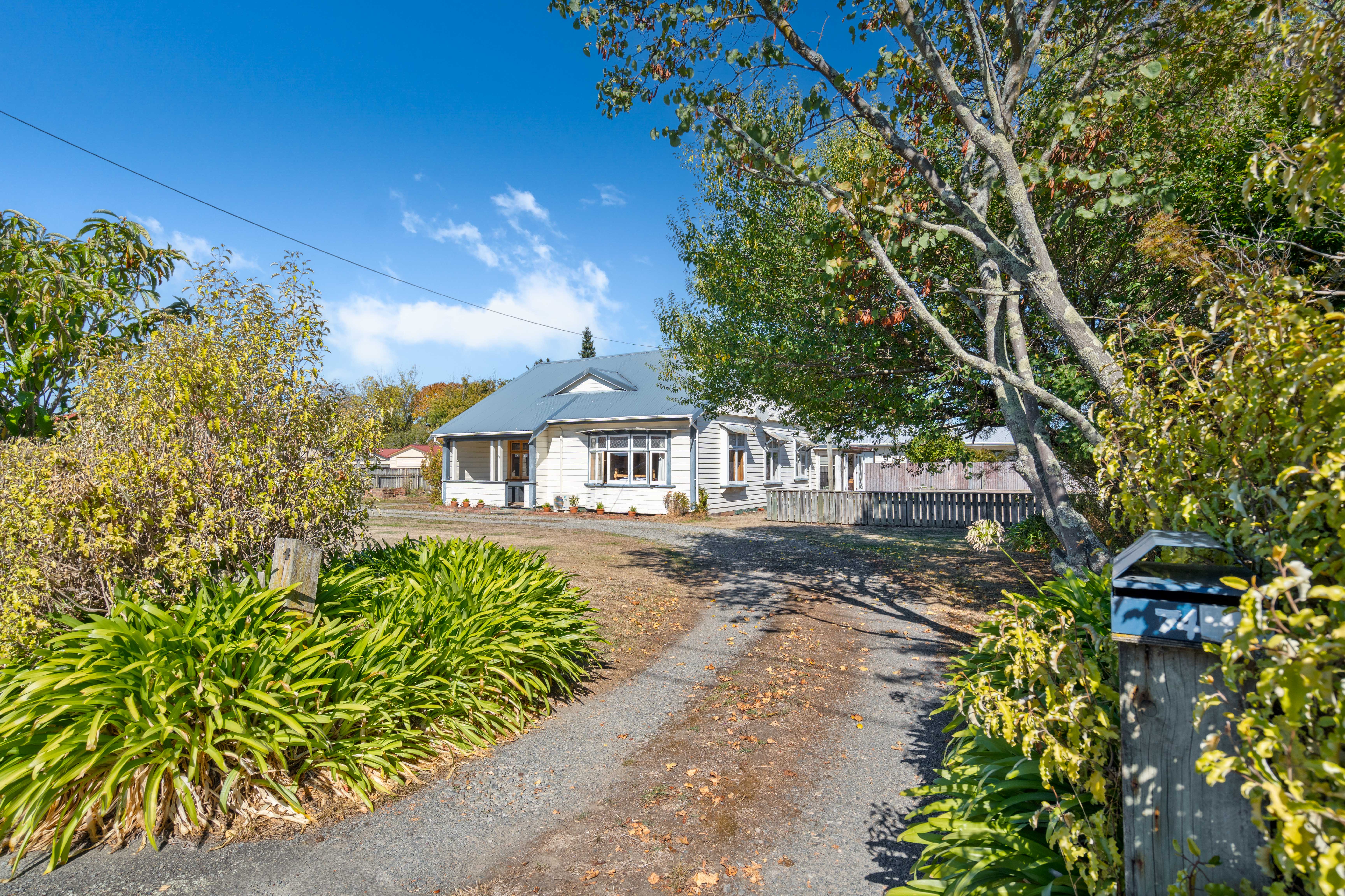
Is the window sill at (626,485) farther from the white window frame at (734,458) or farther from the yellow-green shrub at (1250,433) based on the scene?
the yellow-green shrub at (1250,433)

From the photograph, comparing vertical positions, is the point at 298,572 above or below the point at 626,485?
below

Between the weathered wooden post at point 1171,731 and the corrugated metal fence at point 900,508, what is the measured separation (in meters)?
16.9

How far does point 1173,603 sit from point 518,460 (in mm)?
28451

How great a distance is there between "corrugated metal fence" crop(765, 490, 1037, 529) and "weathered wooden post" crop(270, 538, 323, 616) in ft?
55.9

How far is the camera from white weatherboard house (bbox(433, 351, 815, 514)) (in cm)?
2284

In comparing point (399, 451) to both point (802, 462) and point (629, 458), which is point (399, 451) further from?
point (802, 462)

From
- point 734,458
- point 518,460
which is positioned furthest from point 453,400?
point 734,458

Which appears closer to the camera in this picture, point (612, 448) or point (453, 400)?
point (612, 448)

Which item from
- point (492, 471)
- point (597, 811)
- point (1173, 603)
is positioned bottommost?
point (597, 811)

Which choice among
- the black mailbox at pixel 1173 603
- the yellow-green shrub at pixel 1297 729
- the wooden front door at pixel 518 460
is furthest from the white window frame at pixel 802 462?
the yellow-green shrub at pixel 1297 729

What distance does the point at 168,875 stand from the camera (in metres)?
3.17

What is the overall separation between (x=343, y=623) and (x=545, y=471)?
830 inches

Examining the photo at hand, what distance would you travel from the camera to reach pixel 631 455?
76.7 ft

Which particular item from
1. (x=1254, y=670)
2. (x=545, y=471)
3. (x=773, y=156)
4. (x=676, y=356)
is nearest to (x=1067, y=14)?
(x=773, y=156)
